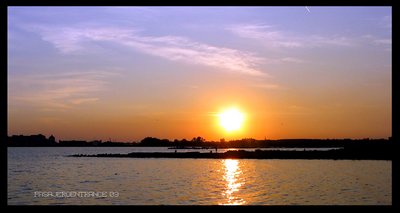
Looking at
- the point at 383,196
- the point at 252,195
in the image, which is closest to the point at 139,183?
Result: the point at 252,195
